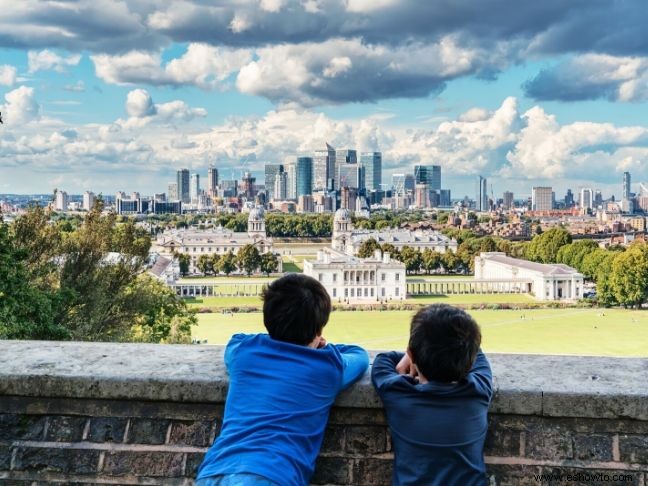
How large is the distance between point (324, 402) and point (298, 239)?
137 meters

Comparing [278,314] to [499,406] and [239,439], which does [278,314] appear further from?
[499,406]

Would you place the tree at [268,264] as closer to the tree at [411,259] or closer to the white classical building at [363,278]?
the white classical building at [363,278]

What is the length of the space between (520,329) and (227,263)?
147 feet

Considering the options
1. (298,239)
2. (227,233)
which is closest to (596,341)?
(227,233)

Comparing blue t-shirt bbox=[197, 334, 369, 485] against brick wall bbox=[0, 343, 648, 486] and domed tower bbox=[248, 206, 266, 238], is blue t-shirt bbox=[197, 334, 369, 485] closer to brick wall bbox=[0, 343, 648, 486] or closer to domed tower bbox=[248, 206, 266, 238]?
brick wall bbox=[0, 343, 648, 486]

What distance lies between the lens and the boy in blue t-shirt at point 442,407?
2.92 m

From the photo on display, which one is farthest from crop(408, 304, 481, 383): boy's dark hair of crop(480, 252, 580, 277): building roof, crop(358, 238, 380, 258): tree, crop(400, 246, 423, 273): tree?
crop(358, 238, 380, 258): tree

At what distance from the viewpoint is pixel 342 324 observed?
48781 millimetres

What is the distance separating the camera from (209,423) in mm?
3471

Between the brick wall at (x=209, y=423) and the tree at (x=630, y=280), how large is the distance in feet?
202

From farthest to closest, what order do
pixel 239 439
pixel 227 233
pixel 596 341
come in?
pixel 227 233
pixel 596 341
pixel 239 439

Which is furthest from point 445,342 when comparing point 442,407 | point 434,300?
point 434,300

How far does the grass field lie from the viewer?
5909 centimetres

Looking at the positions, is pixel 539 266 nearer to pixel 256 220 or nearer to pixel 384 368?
pixel 256 220
